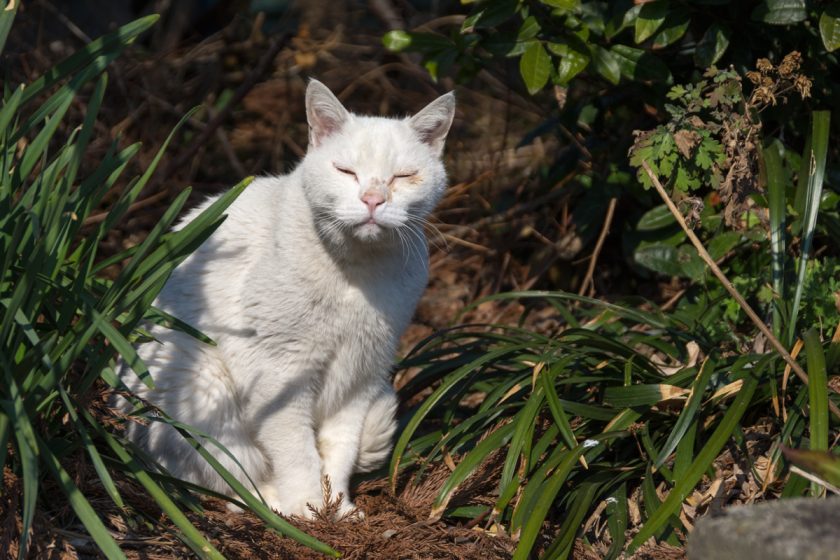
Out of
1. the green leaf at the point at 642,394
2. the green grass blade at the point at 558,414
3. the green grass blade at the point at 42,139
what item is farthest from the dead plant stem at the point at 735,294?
the green grass blade at the point at 42,139

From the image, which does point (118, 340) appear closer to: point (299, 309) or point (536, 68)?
point (299, 309)

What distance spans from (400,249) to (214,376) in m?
0.67

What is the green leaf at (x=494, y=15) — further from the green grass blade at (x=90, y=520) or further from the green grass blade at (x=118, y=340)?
the green grass blade at (x=90, y=520)

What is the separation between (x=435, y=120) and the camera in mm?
2979

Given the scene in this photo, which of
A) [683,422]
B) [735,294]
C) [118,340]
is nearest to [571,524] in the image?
[683,422]

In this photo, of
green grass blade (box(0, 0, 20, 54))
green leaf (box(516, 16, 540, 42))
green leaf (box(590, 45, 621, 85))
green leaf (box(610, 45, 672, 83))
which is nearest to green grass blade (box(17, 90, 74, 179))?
green grass blade (box(0, 0, 20, 54))

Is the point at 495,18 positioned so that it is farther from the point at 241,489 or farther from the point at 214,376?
the point at 241,489

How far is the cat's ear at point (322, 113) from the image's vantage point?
2.87 meters

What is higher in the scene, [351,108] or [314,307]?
[351,108]

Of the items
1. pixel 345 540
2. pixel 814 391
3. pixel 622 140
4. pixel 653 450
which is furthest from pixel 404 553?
pixel 622 140

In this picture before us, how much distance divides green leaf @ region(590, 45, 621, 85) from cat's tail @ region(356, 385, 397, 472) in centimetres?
134

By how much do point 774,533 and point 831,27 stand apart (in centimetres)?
204

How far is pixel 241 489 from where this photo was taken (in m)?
2.25

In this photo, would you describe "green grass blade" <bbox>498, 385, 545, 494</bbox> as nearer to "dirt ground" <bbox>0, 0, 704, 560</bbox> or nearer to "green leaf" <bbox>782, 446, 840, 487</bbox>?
"dirt ground" <bbox>0, 0, 704, 560</bbox>
